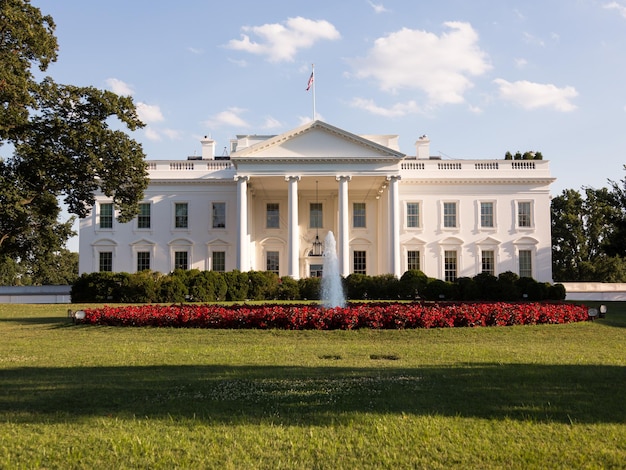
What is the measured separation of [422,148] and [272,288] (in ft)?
64.8

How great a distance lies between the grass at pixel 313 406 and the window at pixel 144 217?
98.1ft

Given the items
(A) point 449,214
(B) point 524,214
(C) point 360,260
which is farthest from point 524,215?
(C) point 360,260

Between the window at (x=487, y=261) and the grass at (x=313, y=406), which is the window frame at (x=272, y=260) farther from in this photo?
the grass at (x=313, y=406)

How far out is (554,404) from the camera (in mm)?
6570

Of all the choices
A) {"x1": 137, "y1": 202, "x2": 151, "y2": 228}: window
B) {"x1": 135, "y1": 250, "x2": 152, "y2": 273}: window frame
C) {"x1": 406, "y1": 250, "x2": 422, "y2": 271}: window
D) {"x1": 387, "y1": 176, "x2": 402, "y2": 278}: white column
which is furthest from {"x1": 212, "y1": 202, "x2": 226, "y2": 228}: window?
{"x1": 406, "y1": 250, "x2": 422, "y2": 271}: window

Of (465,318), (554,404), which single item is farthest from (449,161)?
(554,404)

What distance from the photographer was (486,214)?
4128 cm

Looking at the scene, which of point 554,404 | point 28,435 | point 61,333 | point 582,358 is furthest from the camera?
point 61,333

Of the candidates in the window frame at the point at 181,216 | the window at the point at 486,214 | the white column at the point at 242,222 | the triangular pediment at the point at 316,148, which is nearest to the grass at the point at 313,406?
the white column at the point at 242,222

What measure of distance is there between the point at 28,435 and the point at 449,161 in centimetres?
3858

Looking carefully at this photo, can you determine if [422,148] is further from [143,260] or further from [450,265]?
[143,260]

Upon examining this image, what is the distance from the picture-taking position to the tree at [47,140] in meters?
21.4

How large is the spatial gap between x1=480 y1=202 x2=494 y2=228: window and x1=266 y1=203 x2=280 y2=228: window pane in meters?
14.1

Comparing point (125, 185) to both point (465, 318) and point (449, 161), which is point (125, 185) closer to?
point (465, 318)
